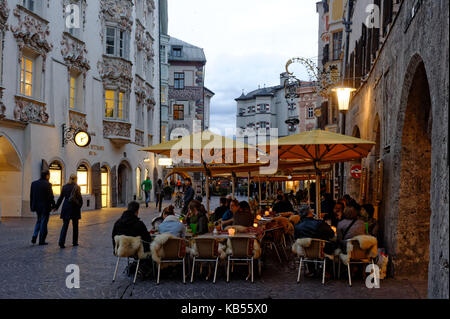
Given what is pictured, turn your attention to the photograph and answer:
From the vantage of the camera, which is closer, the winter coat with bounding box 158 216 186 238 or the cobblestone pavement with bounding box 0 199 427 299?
the cobblestone pavement with bounding box 0 199 427 299

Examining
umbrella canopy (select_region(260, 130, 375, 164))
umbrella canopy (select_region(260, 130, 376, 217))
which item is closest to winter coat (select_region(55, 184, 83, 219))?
umbrella canopy (select_region(260, 130, 376, 217))

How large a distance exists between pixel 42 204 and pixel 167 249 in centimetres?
555

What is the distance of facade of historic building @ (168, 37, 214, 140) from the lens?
59.0 m

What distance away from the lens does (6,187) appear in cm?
1994

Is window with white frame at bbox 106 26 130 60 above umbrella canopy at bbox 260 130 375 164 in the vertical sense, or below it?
above

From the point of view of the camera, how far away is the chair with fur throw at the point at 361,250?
845cm

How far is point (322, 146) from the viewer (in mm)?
11773

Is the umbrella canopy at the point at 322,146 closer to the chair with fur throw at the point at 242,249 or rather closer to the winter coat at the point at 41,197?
the chair with fur throw at the point at 242,249

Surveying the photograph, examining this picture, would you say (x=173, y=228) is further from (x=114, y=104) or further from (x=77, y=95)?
(x=114, y=104)

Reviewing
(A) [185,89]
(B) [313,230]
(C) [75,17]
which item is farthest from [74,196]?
(A) [185,89]

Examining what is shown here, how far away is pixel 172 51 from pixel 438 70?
186 ft

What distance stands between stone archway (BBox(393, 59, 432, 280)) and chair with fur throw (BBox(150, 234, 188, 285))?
12.4 ft

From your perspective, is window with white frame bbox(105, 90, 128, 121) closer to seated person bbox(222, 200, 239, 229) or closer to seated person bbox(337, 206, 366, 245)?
seated person bbox(222, 200, 239, 229)

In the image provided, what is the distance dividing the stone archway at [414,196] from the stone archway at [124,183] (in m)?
23.9
